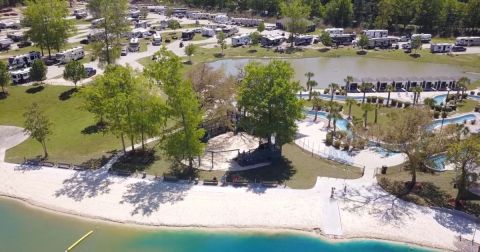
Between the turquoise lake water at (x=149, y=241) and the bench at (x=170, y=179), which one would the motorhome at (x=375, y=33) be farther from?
the turquoise lake water at (x=149, y=241)

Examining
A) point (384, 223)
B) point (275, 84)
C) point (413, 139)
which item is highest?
point (275, 84)

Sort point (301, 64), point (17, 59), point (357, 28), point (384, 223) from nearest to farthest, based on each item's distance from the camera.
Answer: point (384, 223)
point (17, 59)
point (301, 64)
point (357, 28)

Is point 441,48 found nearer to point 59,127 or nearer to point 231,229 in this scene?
point 231,229

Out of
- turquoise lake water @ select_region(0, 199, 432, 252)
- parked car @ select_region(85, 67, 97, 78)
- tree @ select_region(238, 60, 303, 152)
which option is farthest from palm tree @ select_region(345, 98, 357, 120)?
parked car @ select_region(85, 67, 97, 78)

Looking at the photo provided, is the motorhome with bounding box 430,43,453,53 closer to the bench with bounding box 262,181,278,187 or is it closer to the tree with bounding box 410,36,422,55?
the tree with bounding box 410,36,422,55

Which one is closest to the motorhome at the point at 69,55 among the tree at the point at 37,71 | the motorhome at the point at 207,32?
the tree at the point at 37,71

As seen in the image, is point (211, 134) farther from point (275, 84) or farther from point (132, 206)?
point (132, 206)

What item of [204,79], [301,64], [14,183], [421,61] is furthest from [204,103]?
[421,61]

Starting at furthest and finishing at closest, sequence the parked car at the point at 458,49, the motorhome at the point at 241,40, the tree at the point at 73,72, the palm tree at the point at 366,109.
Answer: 1. the motorhome at the point at 241,40
2. the parked car at the point at 458,49
3. the tree at the point at 73,72
4. the palm tree at the point at 366,109
